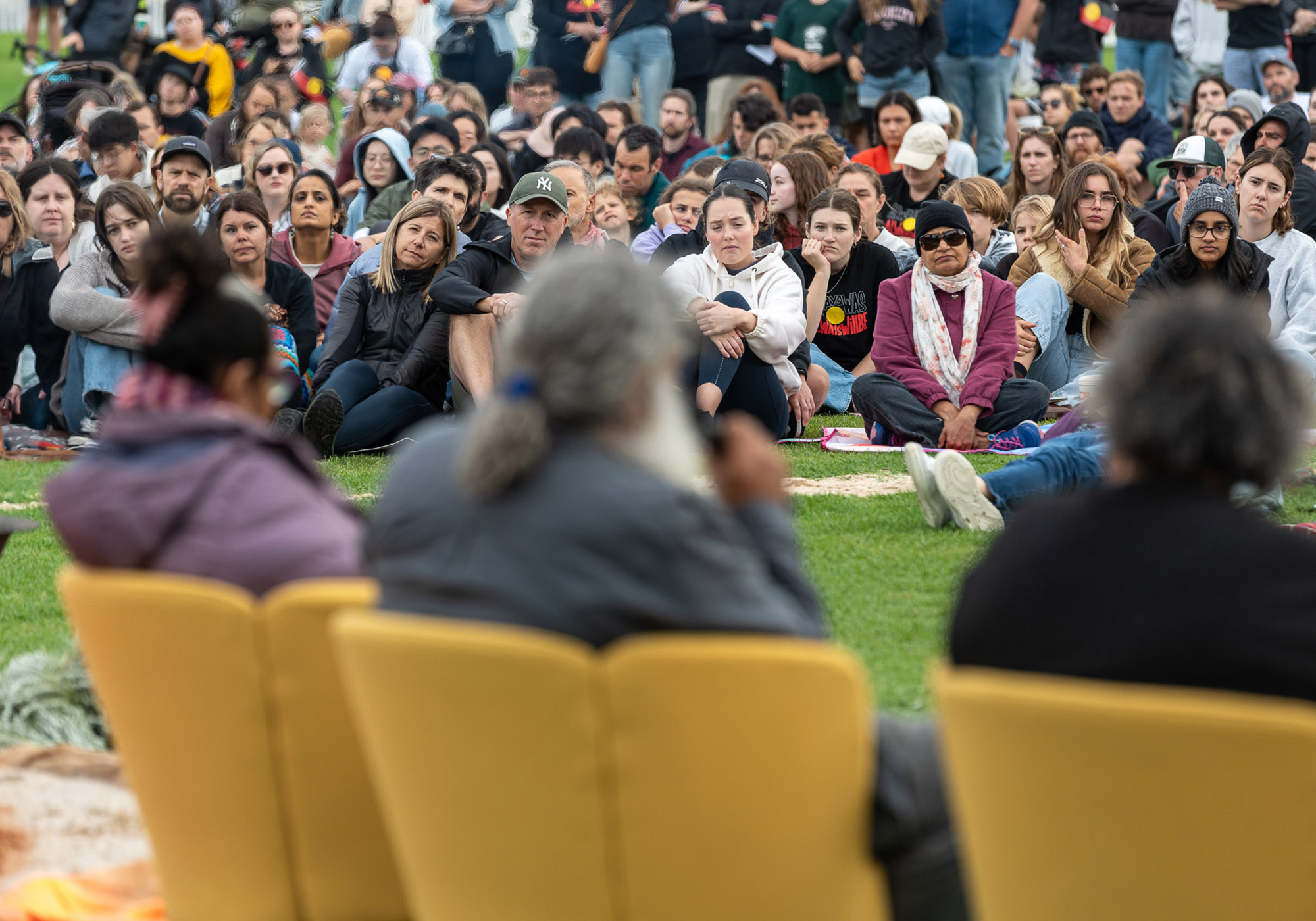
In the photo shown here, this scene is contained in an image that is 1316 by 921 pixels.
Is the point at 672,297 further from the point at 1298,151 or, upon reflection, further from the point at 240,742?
the point at 1298,151

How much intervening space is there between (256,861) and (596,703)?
98cm

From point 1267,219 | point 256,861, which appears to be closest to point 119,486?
point 256,861

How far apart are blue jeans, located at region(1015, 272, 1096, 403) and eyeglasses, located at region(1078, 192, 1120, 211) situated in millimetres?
507

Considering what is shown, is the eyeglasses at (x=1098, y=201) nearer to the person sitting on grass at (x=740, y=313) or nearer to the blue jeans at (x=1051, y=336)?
the blue jeans at (x=1051, y=336)

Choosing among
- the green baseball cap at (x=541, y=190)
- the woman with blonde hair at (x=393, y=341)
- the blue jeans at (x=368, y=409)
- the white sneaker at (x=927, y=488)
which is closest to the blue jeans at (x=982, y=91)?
Answer: the green baseball cap at (x=541, y=190)

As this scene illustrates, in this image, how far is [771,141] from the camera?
11.4 meters

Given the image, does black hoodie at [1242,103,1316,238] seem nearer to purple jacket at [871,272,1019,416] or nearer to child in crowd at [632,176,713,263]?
purple jacket at [871,272,1019,416]

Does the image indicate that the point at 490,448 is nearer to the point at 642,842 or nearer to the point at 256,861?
the point at 642,842

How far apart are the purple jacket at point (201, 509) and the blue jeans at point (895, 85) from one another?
36.0 ft

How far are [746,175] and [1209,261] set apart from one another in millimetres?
2629

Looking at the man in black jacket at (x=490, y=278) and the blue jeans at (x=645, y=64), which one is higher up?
the blue jeans at (x=645, y=64)

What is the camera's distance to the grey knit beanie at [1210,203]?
8094mm

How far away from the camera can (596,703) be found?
7.61 ft

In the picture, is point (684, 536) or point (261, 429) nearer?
point (684, 536)
